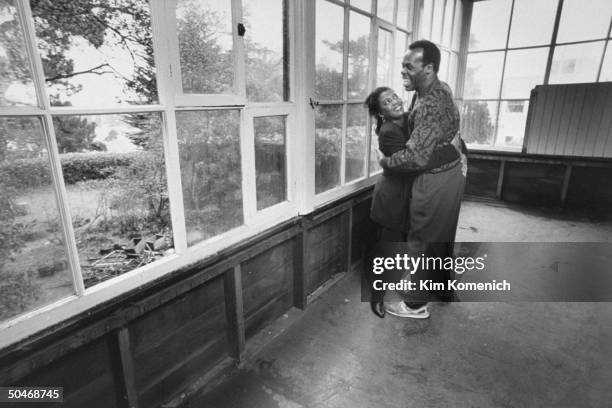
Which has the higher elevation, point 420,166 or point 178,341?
point 420,166

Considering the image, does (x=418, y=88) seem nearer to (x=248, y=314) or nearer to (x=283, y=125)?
(x=283, y=125)

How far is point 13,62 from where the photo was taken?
0.97 meters

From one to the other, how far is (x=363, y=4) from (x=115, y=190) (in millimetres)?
2138

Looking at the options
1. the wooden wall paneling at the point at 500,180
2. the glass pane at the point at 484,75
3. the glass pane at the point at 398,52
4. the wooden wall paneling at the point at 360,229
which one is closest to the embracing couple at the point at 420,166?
the wooden wall paneling at the point at 360,229

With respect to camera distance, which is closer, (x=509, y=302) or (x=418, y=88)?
(x=418, y=88)

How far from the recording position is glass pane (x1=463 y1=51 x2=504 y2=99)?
5.00 metres

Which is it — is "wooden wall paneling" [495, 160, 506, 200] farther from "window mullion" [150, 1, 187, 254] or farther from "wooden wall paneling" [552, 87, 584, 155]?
"window mullion" [150, 1, 187, 254]

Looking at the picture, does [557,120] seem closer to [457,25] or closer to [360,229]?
[457,25]

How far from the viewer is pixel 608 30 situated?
4199 millimetres

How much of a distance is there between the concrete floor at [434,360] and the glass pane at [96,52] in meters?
1.45

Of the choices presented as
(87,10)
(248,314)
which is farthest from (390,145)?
(87,10)

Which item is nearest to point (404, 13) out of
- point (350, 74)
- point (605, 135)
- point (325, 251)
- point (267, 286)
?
point (350, 74)

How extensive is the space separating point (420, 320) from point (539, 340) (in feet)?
2.30

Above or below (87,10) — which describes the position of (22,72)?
below
